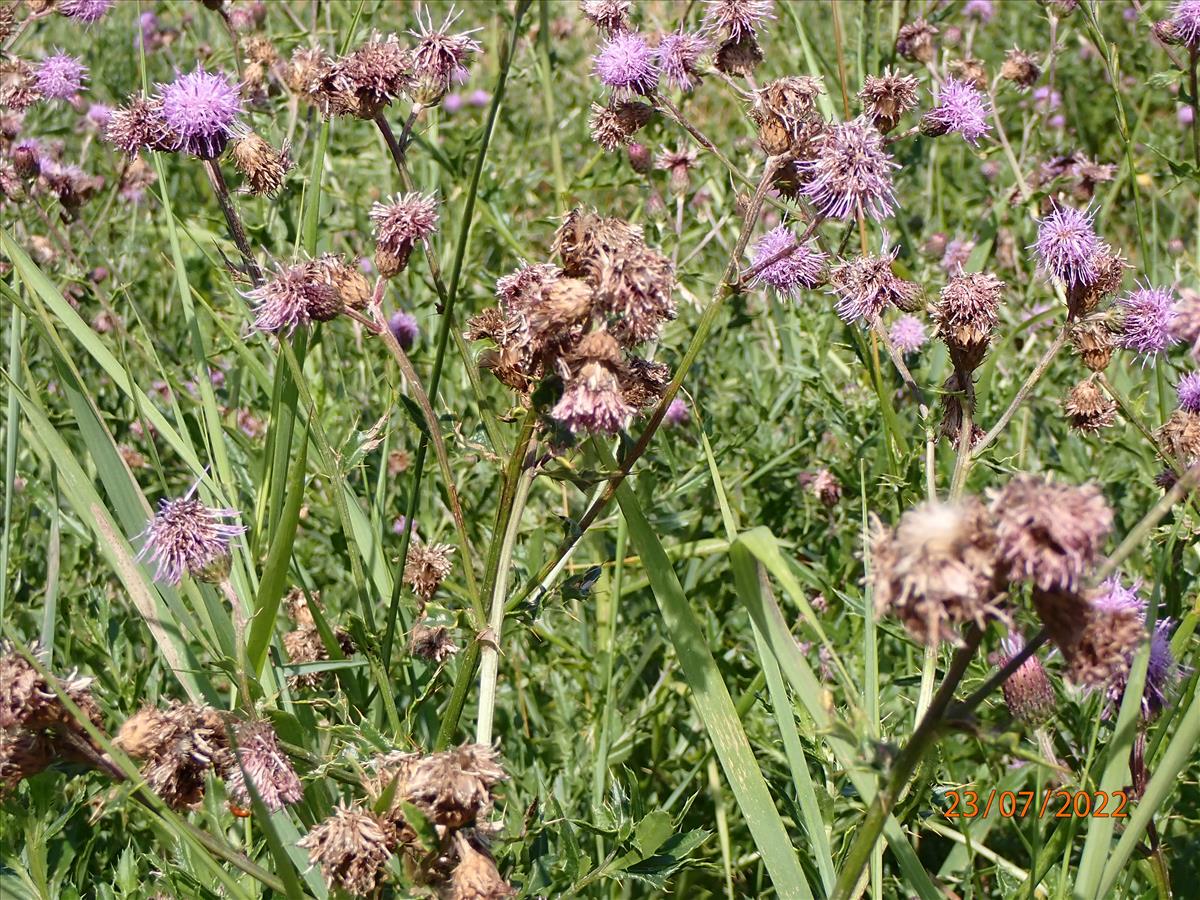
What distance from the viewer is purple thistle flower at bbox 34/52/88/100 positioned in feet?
10.4

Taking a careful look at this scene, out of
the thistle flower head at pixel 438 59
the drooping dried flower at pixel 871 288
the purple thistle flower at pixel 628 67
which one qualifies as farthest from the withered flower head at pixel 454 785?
A: the purple thistle flower at pixel 628 67

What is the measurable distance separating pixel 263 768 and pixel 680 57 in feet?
5.20

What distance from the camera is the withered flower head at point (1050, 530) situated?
1.00 metres

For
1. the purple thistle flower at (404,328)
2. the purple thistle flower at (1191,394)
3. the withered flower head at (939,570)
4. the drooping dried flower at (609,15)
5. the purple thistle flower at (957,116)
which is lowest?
the purple thistle flower at (404,328)

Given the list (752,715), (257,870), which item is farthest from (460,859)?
(752,715)

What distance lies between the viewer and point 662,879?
59.5 inches

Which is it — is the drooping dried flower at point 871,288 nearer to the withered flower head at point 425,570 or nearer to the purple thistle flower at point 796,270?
the purple thistle flower at point 796,270

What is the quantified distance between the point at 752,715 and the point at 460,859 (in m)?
1.19

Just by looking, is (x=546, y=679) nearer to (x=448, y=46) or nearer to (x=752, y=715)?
(x=752, y=715)

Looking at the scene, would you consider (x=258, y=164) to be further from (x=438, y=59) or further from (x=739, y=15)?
(x=739, y=15)

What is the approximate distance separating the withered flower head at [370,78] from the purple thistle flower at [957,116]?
102 cm

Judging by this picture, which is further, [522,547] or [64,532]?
[522,547]

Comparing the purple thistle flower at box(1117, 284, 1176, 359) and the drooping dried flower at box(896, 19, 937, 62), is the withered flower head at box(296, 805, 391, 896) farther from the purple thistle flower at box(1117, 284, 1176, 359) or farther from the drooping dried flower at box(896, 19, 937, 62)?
the drooping dried flower at box(896, 19, 937, 62)

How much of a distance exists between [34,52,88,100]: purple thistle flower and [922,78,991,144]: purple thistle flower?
218cm
